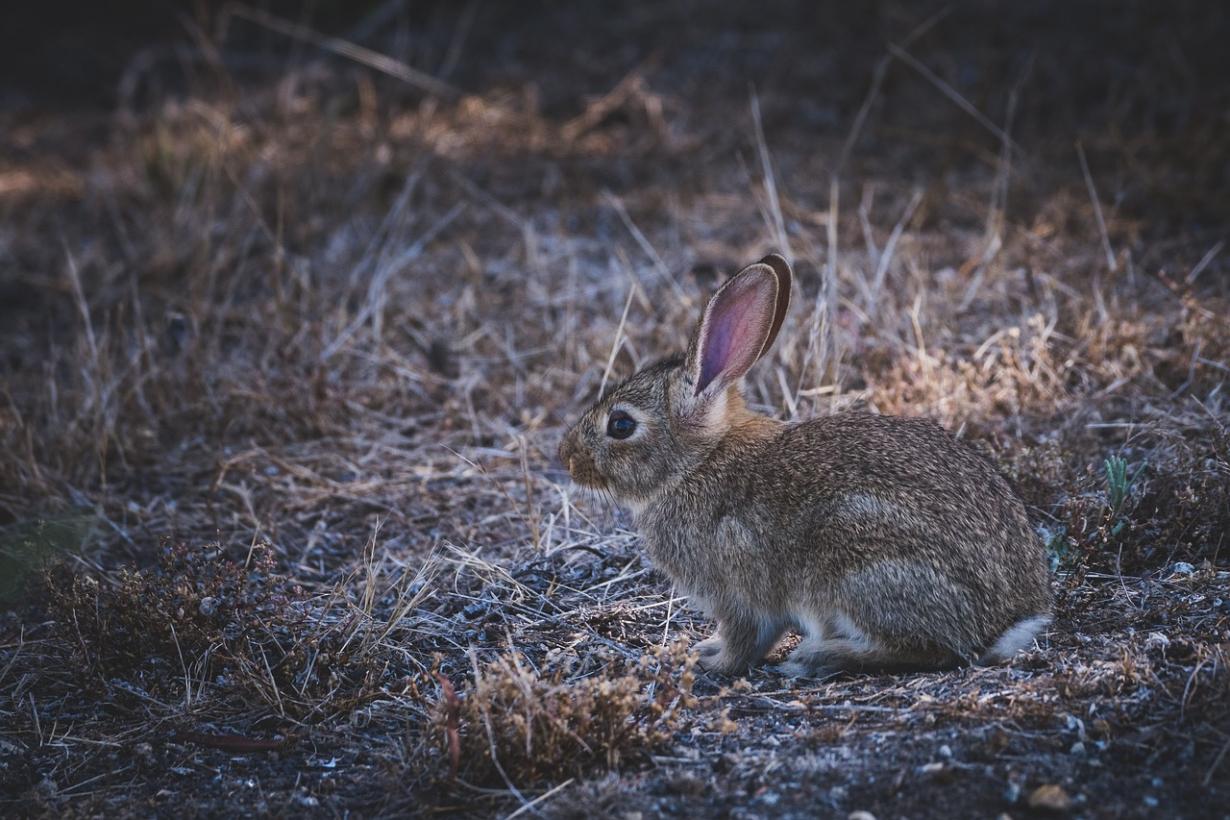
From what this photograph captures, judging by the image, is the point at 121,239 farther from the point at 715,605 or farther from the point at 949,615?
the point at 949,615

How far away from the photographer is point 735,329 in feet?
14.0

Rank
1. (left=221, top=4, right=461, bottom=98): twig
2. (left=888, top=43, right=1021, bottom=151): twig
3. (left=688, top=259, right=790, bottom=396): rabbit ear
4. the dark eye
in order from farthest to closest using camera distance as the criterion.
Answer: (left=221, top=4, right=461, bottom=98): twig → (left=888, top=43, right=1021, bottom=151): twig → the dark eye → (left=688, top=259, right=790, bottom=396): rabbit ear

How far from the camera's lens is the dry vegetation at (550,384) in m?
3.32

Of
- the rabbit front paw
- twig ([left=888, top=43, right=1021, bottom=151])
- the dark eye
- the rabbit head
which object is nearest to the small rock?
the rabbit front paw

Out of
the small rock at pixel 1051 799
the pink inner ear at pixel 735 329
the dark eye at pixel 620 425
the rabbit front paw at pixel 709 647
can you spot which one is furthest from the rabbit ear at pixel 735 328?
the small rock at pixel 1051 799

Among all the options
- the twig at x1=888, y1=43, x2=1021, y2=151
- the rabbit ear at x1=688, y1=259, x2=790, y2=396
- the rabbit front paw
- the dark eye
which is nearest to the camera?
the rabbit ear at x1=688, y1=259, x2=790, y2=396

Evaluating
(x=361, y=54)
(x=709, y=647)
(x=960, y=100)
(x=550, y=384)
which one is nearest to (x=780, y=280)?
(x=709, y=647)

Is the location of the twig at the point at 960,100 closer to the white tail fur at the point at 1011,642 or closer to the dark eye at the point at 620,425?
the dark eye at the point at 620,425

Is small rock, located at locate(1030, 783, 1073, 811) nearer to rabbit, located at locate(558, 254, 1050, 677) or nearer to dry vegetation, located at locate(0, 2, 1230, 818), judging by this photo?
dry vegetation, located at locate(0, 2, 1230, 818)

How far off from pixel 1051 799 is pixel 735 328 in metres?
1.92

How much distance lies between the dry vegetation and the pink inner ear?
729mm

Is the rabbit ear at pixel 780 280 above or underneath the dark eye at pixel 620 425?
above

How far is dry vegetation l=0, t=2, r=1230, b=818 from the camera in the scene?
3.32 m

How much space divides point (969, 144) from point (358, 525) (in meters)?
4.14
